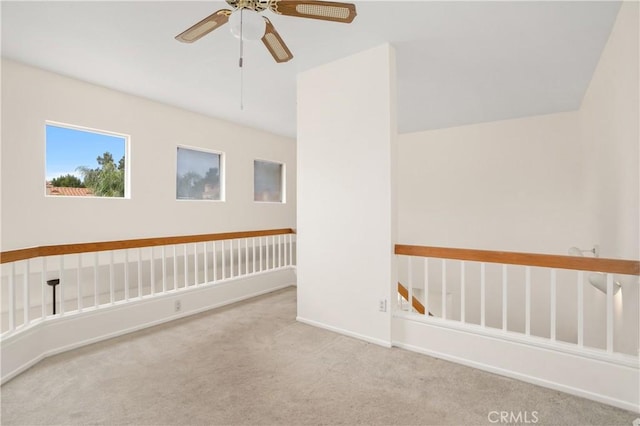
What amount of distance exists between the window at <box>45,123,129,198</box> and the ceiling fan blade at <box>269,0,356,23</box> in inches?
133

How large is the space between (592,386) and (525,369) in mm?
370

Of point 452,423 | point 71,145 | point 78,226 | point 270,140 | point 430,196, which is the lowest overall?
point 452,423

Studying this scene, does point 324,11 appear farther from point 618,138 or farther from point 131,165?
point 131,165

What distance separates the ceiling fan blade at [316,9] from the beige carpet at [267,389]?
90.7 inches

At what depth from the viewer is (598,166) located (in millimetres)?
3475

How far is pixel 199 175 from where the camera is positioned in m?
5.23

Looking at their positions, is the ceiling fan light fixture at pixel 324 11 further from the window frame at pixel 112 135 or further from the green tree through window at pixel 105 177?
the green tree through window at pixel 105 177

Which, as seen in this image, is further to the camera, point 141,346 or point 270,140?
point 270,140

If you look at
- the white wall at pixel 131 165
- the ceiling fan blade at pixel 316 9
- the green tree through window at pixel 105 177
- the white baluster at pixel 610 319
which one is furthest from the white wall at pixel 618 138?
the green tree through window at pixel 105 177

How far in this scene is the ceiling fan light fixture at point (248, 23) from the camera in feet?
5.43

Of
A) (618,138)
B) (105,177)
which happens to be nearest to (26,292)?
(105,177)

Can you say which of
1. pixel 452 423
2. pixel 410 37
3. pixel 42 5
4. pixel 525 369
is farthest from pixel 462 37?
pixel 42 5

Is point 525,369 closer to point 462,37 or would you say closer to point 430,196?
point 462,37

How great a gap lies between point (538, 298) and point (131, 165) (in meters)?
6.29
